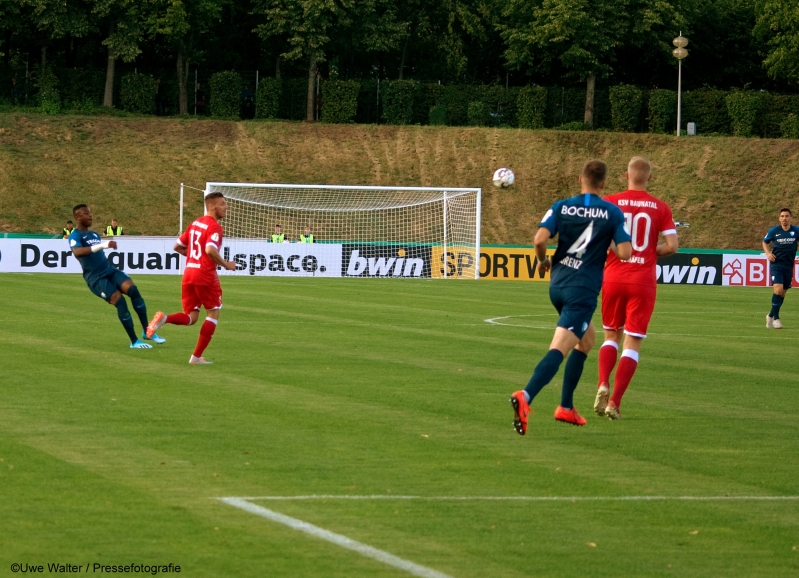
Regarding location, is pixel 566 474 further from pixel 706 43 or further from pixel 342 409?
pixel 706 43

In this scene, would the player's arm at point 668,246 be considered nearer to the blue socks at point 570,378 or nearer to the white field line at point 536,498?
the blue socks at point 570,378

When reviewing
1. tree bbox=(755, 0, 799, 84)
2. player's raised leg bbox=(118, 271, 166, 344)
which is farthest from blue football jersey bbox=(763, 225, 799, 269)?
tree bbox=(755, 0, 799, 84)

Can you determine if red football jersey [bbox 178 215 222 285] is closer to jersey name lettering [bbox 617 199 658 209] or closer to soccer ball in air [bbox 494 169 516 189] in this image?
jersey name lettering [bbox 617 199 658 209]

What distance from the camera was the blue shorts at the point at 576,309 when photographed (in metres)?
10.1

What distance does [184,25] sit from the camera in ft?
209

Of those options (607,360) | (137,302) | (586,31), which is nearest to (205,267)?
(137,302)

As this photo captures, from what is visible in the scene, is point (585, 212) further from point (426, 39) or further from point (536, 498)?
point (426, 39)

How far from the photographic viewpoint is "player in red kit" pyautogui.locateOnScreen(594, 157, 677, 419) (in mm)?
11102

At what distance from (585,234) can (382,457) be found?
8.54 feet

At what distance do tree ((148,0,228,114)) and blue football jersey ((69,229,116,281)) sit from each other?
4868 centimetres

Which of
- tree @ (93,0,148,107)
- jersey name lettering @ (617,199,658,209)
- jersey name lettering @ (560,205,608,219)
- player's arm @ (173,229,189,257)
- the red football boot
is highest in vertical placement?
tree @ (93,0,148,107)

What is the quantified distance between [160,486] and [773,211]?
177 feet

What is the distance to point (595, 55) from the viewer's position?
6794 centimetres

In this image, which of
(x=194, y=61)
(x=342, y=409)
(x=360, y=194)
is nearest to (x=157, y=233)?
(x=360, y=194)
